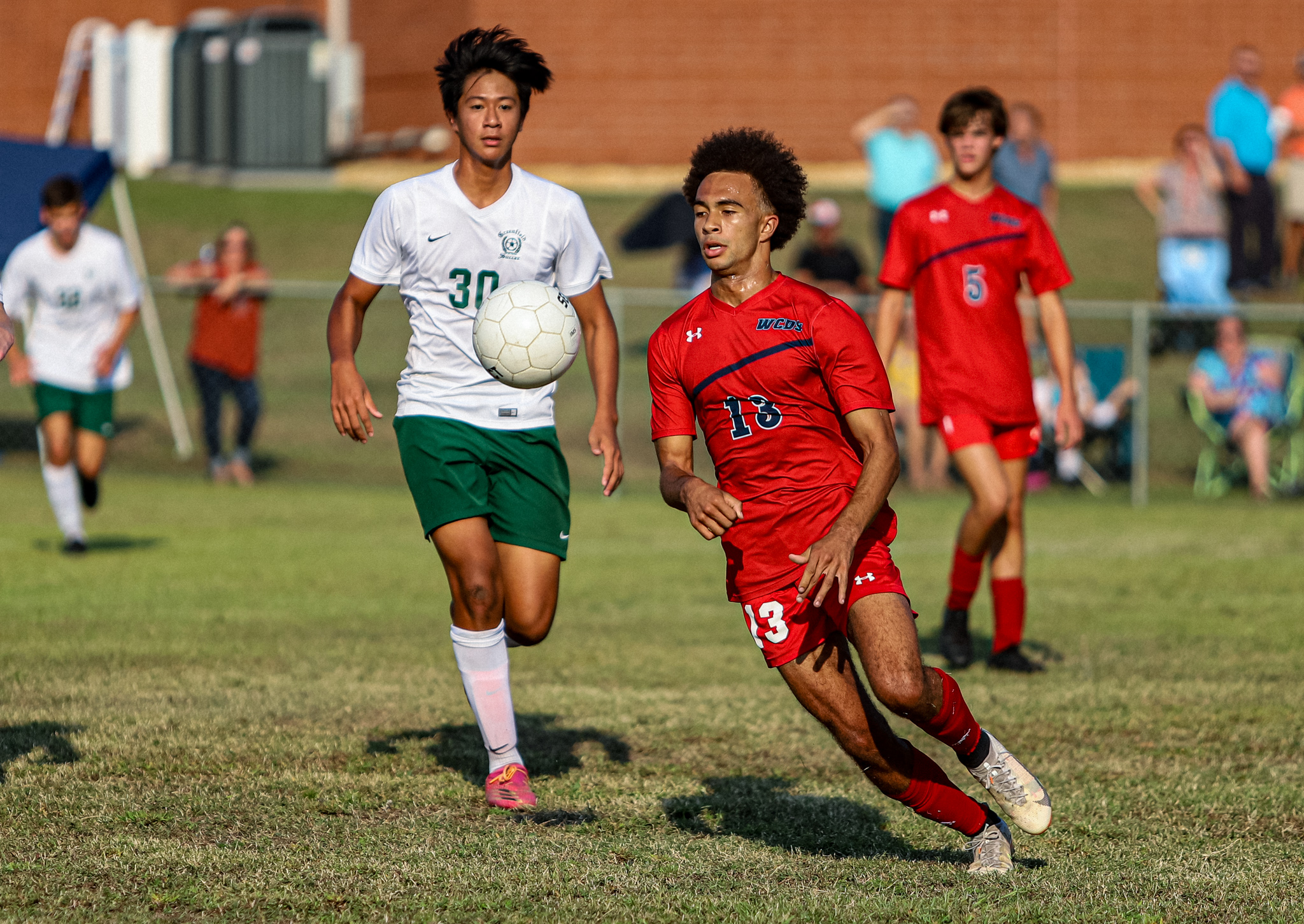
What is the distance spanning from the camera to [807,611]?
4.71 meters

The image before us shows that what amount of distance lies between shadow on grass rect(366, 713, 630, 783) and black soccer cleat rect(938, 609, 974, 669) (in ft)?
7.52

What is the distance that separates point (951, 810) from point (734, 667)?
374 cm

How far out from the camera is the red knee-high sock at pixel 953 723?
4.61m

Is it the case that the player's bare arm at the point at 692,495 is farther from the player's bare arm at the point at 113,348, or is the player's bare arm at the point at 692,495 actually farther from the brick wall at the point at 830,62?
the brick wall at the point at 830,62

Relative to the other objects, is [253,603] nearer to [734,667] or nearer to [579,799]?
[734,667]

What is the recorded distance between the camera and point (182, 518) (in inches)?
550

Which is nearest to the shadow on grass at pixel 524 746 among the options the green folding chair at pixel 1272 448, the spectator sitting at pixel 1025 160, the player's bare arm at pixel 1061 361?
Result: the player's bare arm at pixel 1061 361

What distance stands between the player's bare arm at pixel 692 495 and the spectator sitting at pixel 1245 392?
11610 mm

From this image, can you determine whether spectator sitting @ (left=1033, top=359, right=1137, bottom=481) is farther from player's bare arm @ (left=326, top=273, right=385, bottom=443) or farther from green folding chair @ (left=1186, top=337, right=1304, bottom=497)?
player's bare arm @ (left=326, top=273, right=385, bottom=443)

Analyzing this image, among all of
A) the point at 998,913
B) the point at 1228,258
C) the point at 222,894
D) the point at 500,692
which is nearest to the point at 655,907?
the point at 998,913

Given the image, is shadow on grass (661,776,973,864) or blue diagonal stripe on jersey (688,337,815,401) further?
shadow on grass (661,776,973,864)

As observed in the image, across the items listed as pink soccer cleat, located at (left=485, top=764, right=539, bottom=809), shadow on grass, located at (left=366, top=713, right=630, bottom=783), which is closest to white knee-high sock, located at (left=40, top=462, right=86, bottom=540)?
shadow on grass, located at (left=366, top=713, right=630, bottom=783)

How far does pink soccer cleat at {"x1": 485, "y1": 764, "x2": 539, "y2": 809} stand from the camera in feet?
18.3

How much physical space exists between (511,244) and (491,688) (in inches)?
61.8
